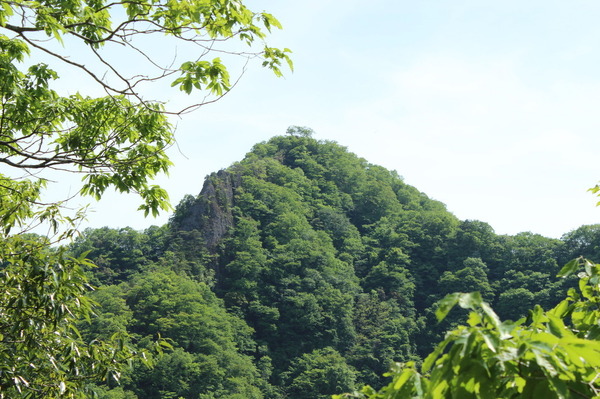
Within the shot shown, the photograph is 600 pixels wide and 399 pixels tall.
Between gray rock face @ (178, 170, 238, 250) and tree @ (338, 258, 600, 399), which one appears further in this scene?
gray rock face @ (178, 170, 238, 250)

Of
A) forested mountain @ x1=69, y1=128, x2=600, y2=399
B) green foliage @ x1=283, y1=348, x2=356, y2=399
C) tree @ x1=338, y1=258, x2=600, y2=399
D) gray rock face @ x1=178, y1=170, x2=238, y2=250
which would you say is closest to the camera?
tree @ x1=338, y1=258, x2=600, y2=399

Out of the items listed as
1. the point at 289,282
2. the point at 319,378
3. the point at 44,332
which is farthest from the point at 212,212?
the point at 44,332

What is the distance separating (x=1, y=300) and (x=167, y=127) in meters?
1.80

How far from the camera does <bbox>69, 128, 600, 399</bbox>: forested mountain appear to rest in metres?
45.4

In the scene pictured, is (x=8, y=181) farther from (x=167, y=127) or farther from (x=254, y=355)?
(x=254, y=355)

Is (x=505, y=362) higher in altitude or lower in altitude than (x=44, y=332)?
lower

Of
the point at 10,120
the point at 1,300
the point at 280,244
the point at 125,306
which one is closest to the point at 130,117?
the point at 10,120

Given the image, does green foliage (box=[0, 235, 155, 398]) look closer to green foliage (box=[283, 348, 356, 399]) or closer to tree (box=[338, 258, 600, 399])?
tree (box=[338, 258, 600, 399])

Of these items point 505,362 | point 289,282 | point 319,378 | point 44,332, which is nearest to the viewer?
point 505,362

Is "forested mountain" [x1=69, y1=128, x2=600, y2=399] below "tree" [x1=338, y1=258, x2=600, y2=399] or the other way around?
the other way around

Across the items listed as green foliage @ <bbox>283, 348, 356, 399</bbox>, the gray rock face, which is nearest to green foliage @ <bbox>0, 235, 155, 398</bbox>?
green foliage @ <bbox>283, 348, 356, 399</bbox>

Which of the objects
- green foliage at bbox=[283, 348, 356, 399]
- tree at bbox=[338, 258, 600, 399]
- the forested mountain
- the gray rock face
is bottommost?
green foliage at bbox=[283, 348, 356, 399]

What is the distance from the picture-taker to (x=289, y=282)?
5700 centimetres

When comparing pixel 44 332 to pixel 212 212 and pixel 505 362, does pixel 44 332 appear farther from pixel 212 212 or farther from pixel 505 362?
pixel 212 212
